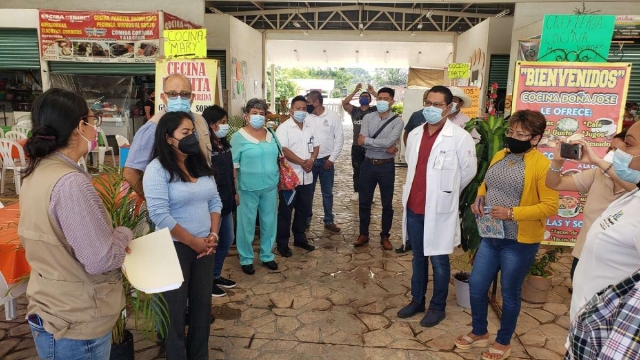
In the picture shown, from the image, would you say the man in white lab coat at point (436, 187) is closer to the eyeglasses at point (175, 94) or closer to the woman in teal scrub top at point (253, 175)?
the woman in teal scrub top at point (253, 175)

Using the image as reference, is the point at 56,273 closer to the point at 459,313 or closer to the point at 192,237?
the point at 192,237

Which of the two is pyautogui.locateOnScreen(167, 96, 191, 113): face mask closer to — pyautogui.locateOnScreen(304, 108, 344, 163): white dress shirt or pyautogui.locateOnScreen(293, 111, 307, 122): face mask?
pyautogui.locateOnScreen(293, 111, 307, 122): face mask

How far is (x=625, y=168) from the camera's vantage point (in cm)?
176

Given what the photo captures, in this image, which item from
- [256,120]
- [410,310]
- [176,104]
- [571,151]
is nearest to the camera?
[571,151]

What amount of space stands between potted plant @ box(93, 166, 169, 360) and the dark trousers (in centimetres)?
284

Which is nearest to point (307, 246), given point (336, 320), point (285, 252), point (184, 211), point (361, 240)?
point (285, 252)

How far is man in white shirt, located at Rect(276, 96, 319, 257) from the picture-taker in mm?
4812

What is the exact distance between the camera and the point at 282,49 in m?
17.4

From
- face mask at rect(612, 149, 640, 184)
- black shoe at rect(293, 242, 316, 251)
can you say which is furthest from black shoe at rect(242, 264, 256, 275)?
face mask at rect(612, 149, 640, 184)

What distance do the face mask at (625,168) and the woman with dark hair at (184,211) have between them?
199cm

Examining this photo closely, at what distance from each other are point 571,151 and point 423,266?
1538 millimetres

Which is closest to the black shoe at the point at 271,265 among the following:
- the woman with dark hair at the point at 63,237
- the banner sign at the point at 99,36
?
the woman with dark hair at the point at 63,237

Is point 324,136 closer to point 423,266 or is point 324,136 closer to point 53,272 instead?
point 423,266

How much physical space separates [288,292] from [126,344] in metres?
1.67
